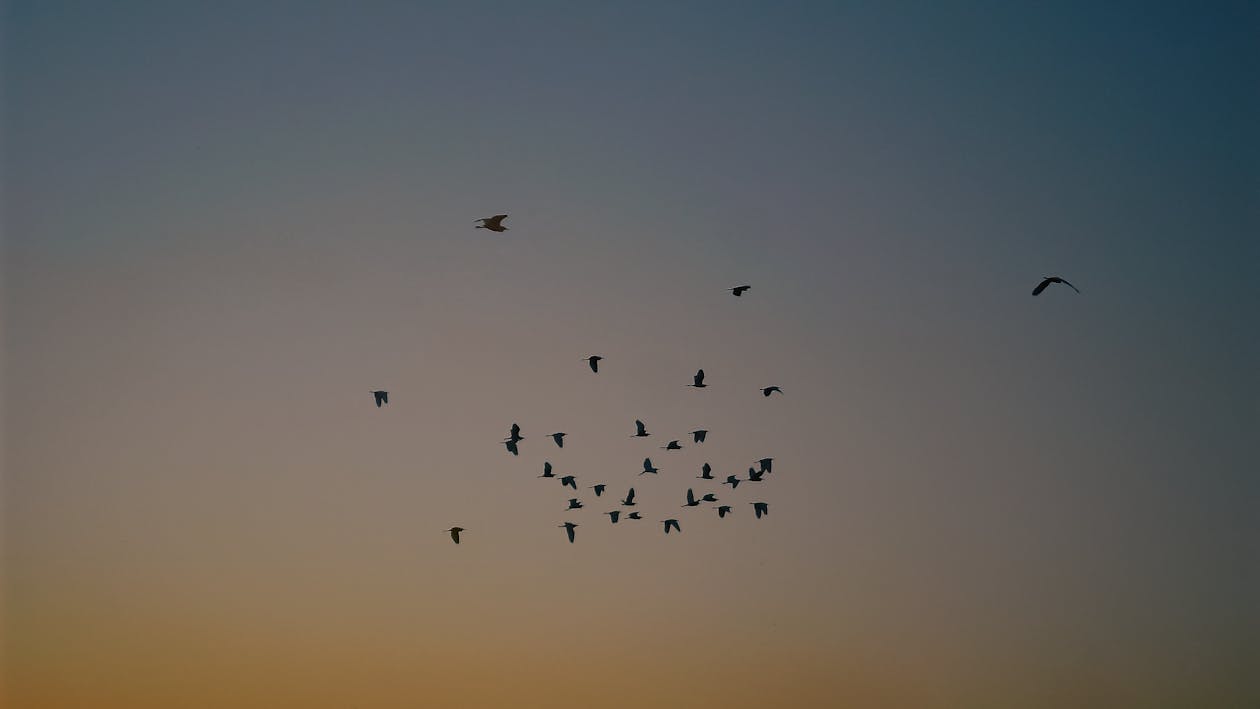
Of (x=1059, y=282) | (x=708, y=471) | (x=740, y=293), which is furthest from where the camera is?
(x=708, y=471)

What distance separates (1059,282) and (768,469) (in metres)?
22.7

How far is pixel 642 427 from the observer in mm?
85750

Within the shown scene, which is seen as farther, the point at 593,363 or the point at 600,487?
the point at 600,487

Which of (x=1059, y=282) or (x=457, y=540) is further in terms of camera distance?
(x=457, y=540)

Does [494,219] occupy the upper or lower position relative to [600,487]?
upper

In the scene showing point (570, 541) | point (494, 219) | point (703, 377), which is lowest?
point (570, 541)

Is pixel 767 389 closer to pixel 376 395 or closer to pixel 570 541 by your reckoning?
pixel 570 541

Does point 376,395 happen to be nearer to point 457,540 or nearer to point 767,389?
point 457,540

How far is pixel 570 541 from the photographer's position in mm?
93438

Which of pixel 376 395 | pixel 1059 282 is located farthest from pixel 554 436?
pixel 1059 282

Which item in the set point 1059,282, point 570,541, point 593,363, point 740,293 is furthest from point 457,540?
point 1059,282

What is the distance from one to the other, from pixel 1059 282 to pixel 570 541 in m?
32.3

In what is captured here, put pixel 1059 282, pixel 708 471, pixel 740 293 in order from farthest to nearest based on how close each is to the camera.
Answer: pixel 708 471 → pixel 740 293 → pixel 1059 282

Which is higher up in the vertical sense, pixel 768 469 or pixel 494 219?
pixel 494 219
